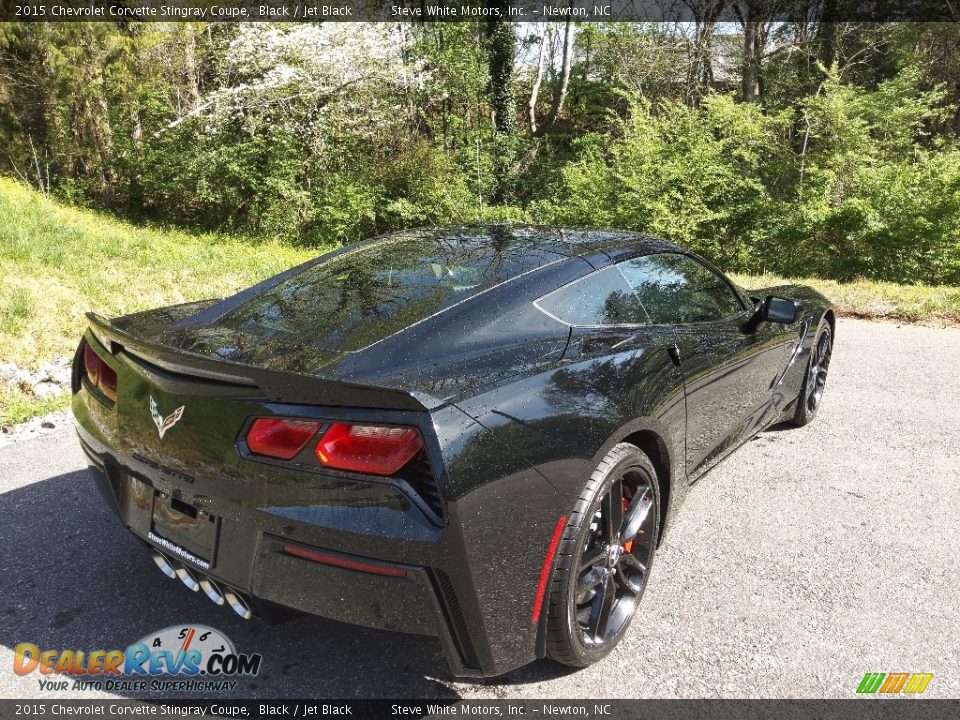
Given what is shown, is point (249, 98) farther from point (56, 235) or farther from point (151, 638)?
point (151, 638)

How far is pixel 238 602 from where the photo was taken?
1922mm

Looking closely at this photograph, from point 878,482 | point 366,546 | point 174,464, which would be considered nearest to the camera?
point 366,546

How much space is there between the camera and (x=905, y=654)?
223cm

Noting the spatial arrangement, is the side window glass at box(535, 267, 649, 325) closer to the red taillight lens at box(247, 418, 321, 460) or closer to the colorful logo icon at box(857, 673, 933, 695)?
the red taillight lens at box(247, 418, 321, 460)

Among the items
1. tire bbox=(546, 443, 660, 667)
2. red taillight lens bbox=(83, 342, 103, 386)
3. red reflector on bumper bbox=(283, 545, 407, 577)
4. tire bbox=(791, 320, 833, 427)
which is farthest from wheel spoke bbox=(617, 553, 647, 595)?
tire bbox=(791, 320, 833, 427)

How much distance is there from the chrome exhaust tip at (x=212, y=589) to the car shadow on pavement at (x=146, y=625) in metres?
0.29

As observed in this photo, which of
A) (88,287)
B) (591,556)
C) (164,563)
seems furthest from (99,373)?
(88,287)

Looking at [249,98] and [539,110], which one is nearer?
[249,98]

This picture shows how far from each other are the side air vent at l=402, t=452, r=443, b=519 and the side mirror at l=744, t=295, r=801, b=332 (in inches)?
89.5

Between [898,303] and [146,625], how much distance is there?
30.3ft

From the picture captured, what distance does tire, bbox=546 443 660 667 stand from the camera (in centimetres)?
198

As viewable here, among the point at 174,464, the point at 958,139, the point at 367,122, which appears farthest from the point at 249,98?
the point at 174,464

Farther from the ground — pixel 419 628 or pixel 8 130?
pixel 8 130

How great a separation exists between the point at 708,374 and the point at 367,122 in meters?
18.2
